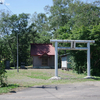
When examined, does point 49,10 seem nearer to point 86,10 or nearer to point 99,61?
point 86,10

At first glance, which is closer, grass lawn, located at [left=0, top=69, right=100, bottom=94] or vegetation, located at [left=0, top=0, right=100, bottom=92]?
grass lawn, located at [left=0, top=69, right=100, bottom=94]

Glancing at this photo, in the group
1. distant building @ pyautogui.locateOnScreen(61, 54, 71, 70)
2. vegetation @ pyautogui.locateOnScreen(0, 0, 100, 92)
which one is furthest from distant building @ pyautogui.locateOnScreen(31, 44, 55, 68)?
distant building @ pyautogui.locateOnScreen(61, 54, 71, 70)

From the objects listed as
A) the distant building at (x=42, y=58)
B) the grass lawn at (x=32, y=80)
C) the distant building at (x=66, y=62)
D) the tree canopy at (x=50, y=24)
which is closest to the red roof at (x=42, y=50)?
the distant building at (x=42, y=58)

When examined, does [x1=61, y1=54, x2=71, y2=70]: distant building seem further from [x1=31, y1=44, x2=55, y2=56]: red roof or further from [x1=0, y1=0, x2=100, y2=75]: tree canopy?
[x1=31, y1=44, x2=55, y2=56]: red roof

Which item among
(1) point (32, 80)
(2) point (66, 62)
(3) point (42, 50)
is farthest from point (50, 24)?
(1) point (32, 80)

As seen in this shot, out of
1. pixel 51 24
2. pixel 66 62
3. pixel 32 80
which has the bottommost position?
pixel 32 80

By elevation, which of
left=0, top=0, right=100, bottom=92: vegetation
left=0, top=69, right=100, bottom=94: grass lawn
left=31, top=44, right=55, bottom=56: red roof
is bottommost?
left=0, top=69, right=100, bottom=94: grass lawn

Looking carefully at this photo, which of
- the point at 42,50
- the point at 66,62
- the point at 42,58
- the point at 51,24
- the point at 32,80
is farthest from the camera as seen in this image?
the point at 51,24

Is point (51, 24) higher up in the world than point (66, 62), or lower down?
higher up

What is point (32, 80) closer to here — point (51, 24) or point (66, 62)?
point (66, 62)

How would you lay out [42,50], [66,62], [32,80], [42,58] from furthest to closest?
[42,50] < [42,58] < [66,62] < [32,80]

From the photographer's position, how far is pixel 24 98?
748 cm

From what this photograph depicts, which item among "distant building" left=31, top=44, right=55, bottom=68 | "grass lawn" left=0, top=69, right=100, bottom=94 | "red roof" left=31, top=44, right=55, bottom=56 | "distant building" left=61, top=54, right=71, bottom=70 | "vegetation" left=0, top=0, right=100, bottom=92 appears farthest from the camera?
"red roof" left=31, top=44, right=55, bottom=56

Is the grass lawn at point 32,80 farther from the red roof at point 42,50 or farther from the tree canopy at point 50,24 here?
the red roof at point 42,50
